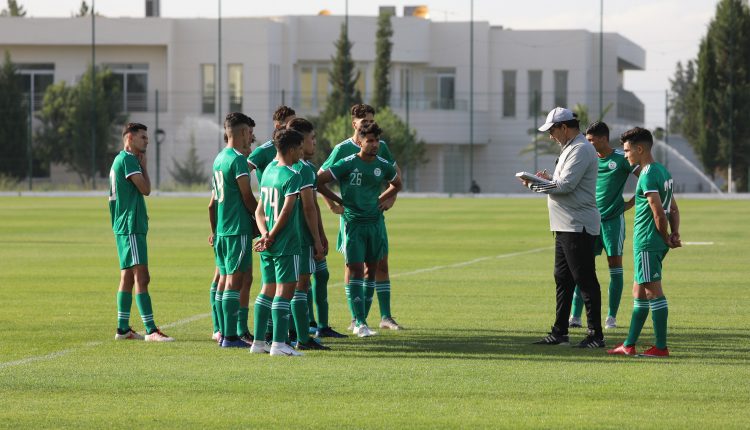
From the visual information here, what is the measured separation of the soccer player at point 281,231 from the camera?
1138cm

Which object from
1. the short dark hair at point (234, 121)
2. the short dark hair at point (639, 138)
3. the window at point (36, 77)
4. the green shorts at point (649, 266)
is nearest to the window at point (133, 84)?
the window at point (36, 77)

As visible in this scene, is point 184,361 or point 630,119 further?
point 630,119

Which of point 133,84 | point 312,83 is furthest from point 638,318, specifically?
point 312,83

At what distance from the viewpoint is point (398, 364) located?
11.0 meters

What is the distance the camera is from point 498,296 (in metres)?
16.9

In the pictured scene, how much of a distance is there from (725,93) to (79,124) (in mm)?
29501

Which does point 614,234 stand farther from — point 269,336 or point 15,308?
point 15,308

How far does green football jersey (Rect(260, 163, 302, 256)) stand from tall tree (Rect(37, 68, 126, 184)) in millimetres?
53443

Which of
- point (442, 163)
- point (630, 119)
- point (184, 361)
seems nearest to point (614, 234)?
point (184, 361)

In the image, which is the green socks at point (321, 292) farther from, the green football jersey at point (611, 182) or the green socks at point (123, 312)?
the green football jersey at point (611, 182)

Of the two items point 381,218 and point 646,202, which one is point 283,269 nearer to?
point 381,218

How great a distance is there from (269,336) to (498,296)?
5.02 m

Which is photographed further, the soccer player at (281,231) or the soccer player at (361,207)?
the soccer player at (361,207)

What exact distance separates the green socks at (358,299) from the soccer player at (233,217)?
1392mm
